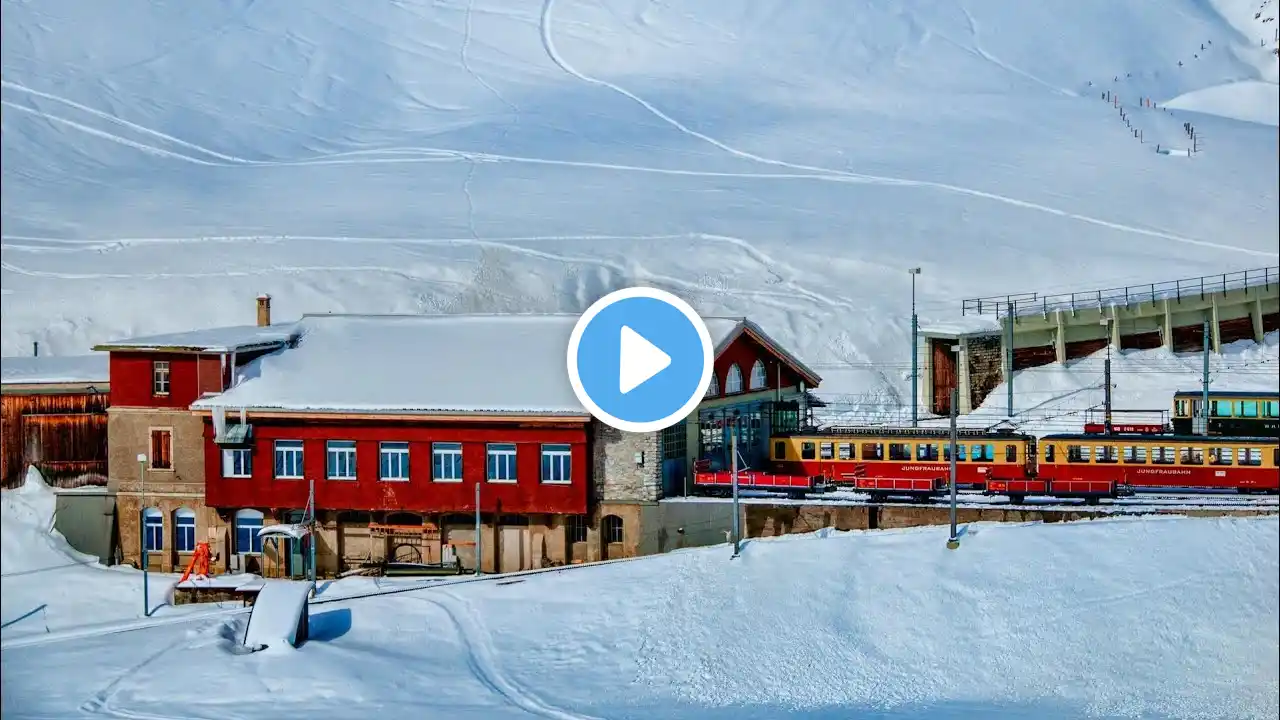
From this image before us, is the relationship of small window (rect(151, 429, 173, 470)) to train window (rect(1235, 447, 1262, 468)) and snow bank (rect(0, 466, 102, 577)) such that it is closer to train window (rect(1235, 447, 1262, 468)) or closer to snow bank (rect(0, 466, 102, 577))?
snow bank (rect(0, 466, 102, 577))

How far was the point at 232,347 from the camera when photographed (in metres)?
30.2

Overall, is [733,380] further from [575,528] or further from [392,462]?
[392,462]

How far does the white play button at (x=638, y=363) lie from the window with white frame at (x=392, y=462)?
42.3 feet

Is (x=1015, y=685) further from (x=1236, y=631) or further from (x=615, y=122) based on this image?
(x=615, y=122)

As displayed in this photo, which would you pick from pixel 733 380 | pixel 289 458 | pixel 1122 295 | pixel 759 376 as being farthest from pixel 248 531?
pixel 1122 295

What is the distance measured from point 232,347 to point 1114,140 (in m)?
49.9

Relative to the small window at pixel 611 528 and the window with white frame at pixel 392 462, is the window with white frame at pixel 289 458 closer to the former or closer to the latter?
the window with white frame at pixel 392 462

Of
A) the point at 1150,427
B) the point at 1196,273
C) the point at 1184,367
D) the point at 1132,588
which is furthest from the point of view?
the point at 1196,273

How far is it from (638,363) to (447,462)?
12.8 m

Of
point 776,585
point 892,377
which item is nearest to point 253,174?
point 892,377

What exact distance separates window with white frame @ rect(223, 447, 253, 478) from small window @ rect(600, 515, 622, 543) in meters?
6.25

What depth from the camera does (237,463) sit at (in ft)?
97.7

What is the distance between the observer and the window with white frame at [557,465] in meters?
29.8

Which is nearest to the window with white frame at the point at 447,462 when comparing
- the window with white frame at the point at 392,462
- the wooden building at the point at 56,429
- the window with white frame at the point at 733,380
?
the window with white frame at the point at 392,462
